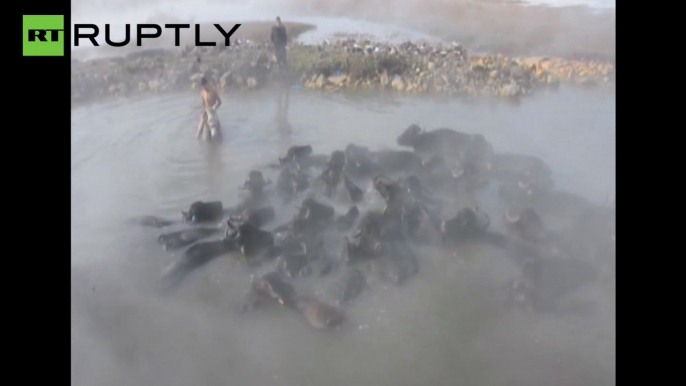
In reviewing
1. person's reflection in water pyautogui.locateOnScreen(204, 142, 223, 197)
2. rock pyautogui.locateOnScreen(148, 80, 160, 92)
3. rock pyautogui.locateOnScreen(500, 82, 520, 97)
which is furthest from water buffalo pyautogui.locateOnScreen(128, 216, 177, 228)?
rock pyautogui.locateOnScreen(500, 82, 520, 97)

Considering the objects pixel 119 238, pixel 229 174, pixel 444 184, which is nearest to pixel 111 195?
pixel 119 238

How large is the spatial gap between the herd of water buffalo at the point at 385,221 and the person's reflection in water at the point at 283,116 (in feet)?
1.20

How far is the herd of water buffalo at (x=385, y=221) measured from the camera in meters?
4.35

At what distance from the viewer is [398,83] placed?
19.9 feet

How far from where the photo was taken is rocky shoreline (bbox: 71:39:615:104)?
5.84m

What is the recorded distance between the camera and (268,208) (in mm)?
4949

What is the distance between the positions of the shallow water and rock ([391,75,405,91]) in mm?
151

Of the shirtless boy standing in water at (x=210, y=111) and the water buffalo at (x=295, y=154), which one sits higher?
the shirtless boy standing in water at (x=210, y=111)

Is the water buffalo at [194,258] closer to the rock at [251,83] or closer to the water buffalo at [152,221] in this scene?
the water buffalo at [152,221]

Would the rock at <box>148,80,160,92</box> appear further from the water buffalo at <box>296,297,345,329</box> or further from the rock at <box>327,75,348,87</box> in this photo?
the water buffalo at <box>296,297,345,329</box>

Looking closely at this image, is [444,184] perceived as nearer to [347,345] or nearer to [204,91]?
[347,345]

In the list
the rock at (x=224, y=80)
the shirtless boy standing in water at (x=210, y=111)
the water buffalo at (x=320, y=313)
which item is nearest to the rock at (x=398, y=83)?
the rock at (x=224, y=80)

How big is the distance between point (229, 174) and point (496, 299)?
9.01ft

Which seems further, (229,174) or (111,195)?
(229,174)
